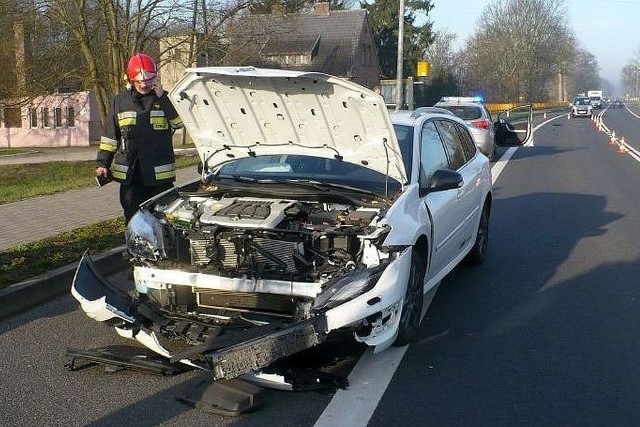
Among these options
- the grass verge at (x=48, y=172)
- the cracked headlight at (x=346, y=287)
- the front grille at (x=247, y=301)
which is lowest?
the grass verge at (x=48, y=172)

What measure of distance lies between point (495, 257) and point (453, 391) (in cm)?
392

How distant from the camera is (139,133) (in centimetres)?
627

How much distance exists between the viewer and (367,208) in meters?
4.97

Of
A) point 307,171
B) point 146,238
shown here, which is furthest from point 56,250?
point 307,171

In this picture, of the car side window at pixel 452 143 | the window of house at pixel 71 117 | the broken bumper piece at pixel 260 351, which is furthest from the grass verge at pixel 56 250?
the window of house at pixel 71 117

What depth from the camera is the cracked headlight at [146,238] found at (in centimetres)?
493

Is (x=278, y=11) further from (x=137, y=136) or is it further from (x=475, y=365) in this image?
(x=475, y=365)

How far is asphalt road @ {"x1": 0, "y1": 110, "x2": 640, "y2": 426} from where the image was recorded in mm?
3973

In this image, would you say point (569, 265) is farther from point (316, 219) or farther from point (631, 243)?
point (316, 219)

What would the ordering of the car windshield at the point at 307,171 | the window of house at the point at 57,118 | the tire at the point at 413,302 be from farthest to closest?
the window of house at the point at 57,118 → the car windshield at the point at 307,171 → the tire at the point at 413,302

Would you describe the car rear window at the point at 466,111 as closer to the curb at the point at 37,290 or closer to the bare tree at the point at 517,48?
the curb at the point at 37,290

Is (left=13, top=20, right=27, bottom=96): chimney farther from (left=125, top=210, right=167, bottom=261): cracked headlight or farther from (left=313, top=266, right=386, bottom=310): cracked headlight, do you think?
(left=313, top=266, right=386, bottom=310): cracked headlight

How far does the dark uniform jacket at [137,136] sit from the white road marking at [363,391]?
257cm

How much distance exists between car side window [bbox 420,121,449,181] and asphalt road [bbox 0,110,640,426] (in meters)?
1.10
